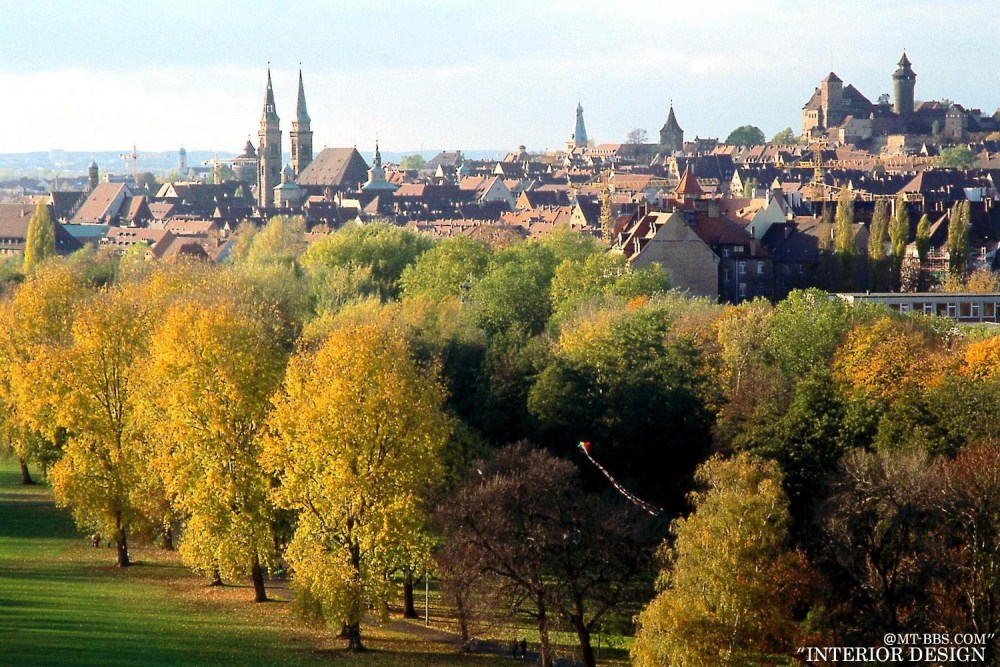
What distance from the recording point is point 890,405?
44000 mm

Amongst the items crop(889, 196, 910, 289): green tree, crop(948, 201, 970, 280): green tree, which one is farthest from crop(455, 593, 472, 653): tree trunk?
crop(948, 201, 970, 280): green tree

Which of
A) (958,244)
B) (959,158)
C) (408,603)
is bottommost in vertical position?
(408,603)

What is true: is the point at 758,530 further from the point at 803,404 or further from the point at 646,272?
the point at 646,272

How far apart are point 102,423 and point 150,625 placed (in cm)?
955

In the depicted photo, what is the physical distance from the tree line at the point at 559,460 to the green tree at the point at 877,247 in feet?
108

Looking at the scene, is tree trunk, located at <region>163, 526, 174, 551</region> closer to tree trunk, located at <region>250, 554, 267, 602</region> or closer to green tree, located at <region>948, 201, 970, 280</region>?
tree trunk, located at <region>250, 554, 267, 602</region>

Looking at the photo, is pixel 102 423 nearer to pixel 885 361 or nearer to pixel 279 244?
pixel 885 361

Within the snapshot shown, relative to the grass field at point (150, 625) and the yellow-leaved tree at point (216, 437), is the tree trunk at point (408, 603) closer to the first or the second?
the grass field at point (150, 625)

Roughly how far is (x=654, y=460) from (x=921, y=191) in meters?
105

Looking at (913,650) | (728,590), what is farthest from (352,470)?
(913,650)

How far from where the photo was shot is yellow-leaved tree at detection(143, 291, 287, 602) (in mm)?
40906

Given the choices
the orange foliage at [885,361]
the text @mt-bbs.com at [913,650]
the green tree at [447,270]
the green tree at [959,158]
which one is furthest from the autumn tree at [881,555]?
the green tree at [959,158]

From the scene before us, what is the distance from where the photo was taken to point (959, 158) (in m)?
188

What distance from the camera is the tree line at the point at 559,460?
33625 mm
